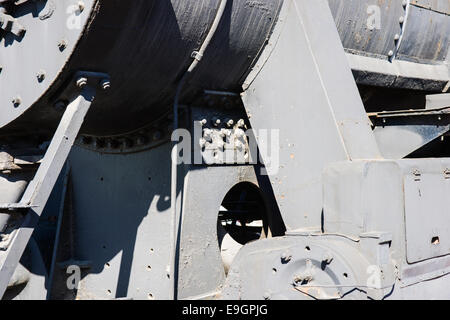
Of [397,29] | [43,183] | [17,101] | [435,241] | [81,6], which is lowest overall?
[435,241]

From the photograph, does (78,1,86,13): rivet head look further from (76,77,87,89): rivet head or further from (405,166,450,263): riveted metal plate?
(405,166,450,263): riveted metal plate

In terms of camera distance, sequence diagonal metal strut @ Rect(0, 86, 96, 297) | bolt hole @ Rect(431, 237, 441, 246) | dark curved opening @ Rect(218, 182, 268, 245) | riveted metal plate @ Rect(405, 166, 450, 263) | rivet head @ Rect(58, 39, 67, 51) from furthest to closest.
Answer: dark curved opening @ Rect(218, 182, 268, 245)
bolt hole @ Rect(431, 237, 441, 246)
riveted metal plate @ Rect(405, 166, 450, 263)
rivet head @ Rect(58, 39, 67, 51)
diagonal metal strut @ Rect(0, 86, 96, 297)

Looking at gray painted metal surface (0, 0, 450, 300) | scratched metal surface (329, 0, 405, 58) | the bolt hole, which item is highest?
scratched metal surface (329, 0, 405, 58)

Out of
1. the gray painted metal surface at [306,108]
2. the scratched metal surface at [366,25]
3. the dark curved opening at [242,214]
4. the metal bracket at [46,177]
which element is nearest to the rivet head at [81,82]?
the metal bracket at [46,177]

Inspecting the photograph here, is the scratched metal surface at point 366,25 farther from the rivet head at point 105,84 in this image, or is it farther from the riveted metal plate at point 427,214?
the rivet head at point 105,84

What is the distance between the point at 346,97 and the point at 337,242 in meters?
0.83

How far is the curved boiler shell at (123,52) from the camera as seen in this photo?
8.75 ft

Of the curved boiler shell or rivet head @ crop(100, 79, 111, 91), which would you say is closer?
the curved boiler shell

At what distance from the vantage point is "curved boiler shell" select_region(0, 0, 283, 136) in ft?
8.75

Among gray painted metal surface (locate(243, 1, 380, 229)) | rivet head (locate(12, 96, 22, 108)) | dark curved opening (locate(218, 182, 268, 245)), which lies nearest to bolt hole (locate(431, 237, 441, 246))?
gray painted metal surface (locate(243, 1, 380, 229))

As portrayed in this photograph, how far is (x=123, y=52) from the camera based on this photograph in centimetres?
288

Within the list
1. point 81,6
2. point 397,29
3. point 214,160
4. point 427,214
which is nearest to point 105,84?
point 81,6

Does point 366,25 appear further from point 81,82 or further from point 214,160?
point 81,82

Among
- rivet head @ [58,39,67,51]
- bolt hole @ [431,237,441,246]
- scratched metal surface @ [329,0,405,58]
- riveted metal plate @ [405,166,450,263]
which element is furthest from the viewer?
scratched metal surface @ [329,0,405,58]
